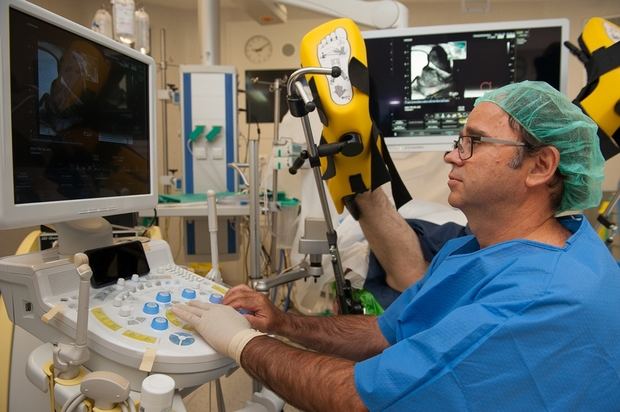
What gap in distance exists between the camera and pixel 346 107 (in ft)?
4.56

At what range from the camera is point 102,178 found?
103 centimetres

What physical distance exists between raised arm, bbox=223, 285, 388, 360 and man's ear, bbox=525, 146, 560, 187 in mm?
617

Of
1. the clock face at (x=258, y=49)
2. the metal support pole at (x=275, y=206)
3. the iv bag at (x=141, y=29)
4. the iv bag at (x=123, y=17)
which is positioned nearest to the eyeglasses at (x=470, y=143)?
the metal support pole at (x=275, y=206)

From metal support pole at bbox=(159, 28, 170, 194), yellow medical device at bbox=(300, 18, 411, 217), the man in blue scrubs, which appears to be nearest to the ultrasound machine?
the man in blue scrubs

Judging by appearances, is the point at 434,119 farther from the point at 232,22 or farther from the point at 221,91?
the point at 232,22

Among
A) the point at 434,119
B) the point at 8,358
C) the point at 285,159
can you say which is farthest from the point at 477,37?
the point at 8,358

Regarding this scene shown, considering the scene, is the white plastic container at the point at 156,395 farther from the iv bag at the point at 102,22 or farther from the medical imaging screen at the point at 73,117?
the iv bag at the point at 102,22

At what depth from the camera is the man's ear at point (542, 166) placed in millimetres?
951

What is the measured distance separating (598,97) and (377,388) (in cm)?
165

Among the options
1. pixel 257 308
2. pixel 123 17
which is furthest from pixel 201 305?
pixel 123 17

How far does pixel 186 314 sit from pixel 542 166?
866mm

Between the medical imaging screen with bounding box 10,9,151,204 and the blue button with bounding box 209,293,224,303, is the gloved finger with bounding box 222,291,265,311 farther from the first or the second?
the medical imaging screen with bounding box 10,9,151,204

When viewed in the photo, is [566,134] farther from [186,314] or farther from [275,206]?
[275,206]

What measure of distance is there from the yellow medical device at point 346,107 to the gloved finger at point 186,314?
76cm
